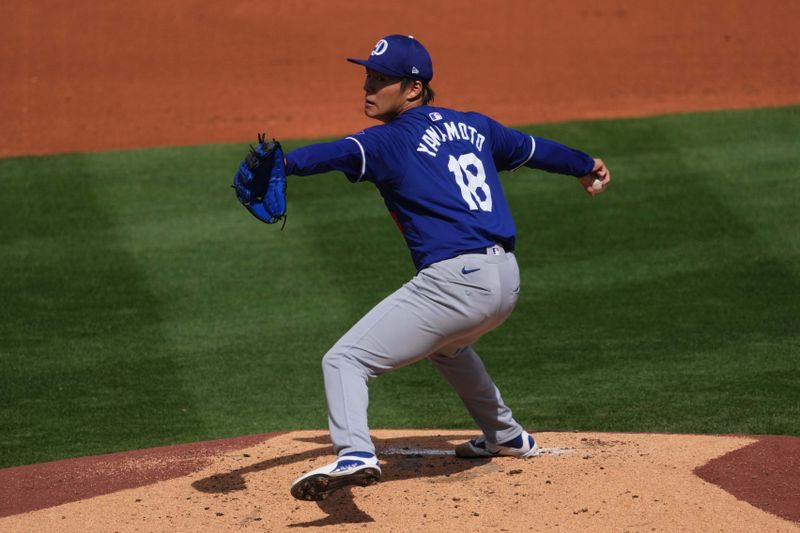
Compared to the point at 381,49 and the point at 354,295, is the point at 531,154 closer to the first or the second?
the point at 381,49

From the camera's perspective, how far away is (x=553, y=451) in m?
5.86

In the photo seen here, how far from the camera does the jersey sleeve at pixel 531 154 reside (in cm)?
541

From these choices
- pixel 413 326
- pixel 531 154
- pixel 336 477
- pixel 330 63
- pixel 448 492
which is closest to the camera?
pixel 336 477

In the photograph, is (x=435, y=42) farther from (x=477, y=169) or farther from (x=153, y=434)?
(x=477, y=169)

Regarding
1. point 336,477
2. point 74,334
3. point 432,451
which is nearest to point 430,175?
point 336,477

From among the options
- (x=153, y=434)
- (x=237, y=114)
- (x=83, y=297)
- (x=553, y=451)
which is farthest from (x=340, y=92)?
(x=553, y=451)

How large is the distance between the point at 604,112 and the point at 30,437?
8010 mm

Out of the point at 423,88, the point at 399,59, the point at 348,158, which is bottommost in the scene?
the point at 348,158

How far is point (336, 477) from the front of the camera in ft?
15.2

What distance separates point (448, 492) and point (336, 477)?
31.3 inches

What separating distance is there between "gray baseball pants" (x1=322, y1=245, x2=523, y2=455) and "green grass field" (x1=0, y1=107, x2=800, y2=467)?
2.36 m

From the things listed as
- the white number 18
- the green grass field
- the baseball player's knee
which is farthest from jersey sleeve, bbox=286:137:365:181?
the green grass field

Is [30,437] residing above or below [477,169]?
below

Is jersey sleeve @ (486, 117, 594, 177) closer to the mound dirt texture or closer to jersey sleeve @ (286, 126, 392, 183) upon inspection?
jersey sleeve @ (286, 126, 392, 183)
